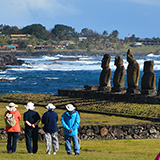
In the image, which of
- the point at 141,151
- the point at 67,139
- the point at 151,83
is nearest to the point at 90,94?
the point at 151,83

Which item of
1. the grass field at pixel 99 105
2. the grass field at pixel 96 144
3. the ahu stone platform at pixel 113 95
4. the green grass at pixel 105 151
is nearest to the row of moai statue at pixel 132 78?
the ahu stone platform at pixel 113 95

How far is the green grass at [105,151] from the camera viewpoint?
15618 millimetres

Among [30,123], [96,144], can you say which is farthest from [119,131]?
[30,123]

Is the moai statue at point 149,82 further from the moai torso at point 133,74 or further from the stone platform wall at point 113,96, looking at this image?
the moai torso at point 133,74

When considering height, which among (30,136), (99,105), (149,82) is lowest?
(99,105)

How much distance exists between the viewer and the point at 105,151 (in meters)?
19.6

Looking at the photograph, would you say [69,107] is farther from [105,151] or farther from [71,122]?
[105,151]

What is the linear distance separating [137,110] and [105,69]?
9162 millimetres

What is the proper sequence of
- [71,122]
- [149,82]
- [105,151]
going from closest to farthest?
[71,122]
[105,151]
[149,82]

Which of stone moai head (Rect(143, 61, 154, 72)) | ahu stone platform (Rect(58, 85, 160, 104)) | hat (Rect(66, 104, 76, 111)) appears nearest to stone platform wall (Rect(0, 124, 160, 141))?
hat (Rect(66, 104, 76, 111))

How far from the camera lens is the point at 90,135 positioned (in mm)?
23594

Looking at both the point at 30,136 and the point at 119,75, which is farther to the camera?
the point at 119,75

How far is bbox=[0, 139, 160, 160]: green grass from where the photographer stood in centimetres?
1562

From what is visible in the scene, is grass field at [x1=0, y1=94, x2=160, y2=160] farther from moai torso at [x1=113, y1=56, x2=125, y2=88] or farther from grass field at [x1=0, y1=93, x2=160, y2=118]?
moai torso at [x1=113, y1=56, x2=125, y2=88]
